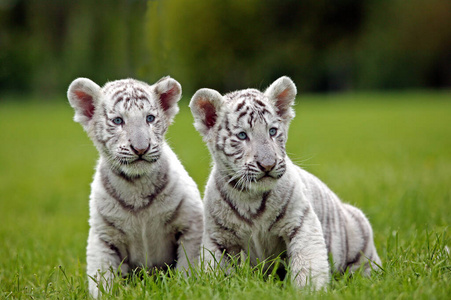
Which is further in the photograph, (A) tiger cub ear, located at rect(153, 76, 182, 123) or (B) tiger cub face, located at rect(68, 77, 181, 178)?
(A) tiger cub ear, located at rect(153, 76, 182, 123)

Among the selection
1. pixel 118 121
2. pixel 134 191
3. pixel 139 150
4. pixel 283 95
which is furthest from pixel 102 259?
Answer: pixel 283 95

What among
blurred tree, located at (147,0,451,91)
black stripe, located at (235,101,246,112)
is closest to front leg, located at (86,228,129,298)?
black stripe, located at (235,101,246,112)

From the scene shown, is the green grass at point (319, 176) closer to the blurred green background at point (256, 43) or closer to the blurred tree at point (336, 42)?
the blurred green background at point (256, 43)

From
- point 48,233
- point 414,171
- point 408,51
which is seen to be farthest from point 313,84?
point 48,233

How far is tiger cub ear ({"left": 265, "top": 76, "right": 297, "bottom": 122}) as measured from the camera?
4.49m

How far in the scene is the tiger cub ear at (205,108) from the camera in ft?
14.5

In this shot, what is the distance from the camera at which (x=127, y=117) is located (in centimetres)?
440

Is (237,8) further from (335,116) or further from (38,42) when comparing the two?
(335,116)

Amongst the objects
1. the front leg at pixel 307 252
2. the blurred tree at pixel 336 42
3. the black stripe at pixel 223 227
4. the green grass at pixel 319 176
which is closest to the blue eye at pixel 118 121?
the green grass at pixel 319 176

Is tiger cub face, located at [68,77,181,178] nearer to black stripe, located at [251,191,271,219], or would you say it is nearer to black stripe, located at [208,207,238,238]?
black stripe, located at [208,207,238,238]

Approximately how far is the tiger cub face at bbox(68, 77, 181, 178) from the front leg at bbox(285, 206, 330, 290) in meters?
1.29

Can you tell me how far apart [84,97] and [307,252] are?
2.36 m

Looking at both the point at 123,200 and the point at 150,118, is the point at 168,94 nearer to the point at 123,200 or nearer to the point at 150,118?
the point at 150,118

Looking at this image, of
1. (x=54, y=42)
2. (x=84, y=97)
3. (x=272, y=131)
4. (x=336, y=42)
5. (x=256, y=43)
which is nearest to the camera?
(x=272, y=131)
